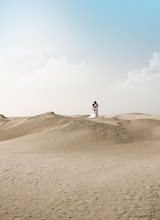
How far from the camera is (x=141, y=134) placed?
11.8 m

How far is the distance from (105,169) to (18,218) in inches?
112

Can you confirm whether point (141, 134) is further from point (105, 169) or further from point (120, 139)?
point (105, 169)

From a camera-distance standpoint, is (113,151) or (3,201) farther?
(113,151)

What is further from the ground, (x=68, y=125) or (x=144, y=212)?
(x=68, y=125)

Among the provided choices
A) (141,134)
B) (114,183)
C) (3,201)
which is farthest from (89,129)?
(3,201)

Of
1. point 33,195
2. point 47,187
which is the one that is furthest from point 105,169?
point 33,195

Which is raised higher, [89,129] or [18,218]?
[89,129]

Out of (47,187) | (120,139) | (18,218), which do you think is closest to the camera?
(18,218)

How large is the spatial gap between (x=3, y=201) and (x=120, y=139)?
7452 mm

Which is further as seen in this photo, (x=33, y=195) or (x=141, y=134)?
(x=141, y=134)

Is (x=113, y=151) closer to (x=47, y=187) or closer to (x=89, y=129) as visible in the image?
(x=89, y=129)

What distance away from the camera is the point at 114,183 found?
4.50 meters

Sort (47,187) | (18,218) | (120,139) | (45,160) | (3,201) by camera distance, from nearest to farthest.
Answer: (18,218), (3,201), (47,187), (45,160), (120,139)

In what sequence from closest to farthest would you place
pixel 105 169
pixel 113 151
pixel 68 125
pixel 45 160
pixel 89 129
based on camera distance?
pixel 105 169, pixel 45 160, pixel 113 151, pixel 89 129, pixel 68 125
